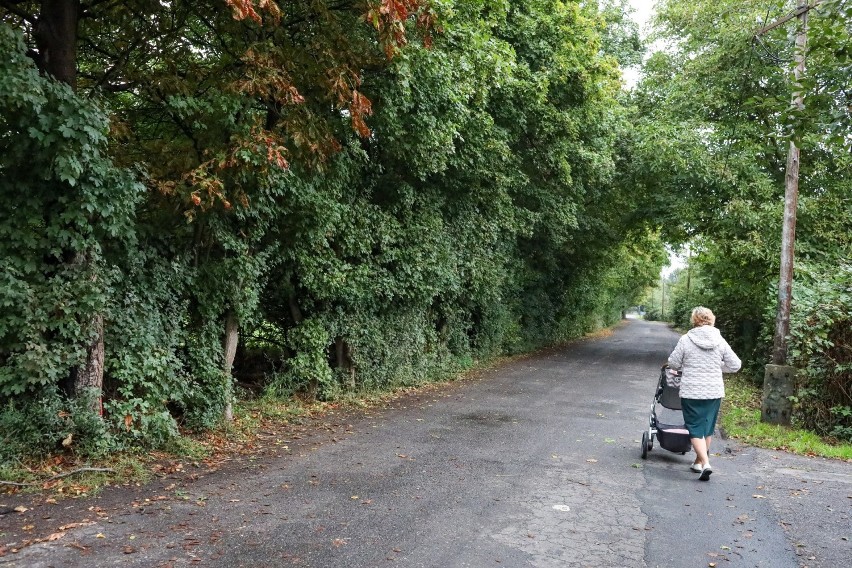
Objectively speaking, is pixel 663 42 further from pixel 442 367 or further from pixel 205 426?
pixel 205 426

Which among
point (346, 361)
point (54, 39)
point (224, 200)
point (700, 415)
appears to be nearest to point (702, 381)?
point (700, 415)

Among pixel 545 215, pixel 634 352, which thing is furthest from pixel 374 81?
pixel 634 352

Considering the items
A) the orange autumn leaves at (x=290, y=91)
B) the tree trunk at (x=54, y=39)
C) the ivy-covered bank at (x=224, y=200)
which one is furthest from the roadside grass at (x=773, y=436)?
the tree trunk at (x=54, y=39)

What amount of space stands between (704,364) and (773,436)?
313 cm

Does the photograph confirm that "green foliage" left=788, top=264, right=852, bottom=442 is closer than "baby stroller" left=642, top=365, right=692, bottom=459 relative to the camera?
No

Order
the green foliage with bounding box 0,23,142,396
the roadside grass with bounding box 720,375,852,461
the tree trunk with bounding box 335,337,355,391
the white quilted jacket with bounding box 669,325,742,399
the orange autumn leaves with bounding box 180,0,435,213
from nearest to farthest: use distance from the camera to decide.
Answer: the green foliage with bounding box 0,23,142,396 < the orange autumn leaves with bounding box 180,0,435,213 < the white quilted jacket with bounding box 669,325,742,399 < the roadside grass with bounding box 720,375,852,461 < the tree trunk with bounding box 335,337,355,391

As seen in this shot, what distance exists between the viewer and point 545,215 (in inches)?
755

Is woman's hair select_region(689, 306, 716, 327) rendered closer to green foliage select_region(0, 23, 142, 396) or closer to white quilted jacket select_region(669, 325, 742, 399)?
white quilted jacket select_region(669, 325, 742, 399)

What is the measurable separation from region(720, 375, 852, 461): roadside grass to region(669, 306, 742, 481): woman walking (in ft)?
7.94

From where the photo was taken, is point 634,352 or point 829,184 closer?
point 829,184

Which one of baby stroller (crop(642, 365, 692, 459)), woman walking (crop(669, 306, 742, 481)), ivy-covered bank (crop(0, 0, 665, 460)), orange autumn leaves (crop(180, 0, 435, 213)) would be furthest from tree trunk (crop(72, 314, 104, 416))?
woman walking (crop(669, 306, 742, 481))

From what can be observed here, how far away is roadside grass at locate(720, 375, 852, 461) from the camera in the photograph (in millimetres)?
8506

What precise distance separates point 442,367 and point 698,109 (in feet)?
41.6

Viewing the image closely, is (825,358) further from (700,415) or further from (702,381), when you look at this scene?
(700,415)
